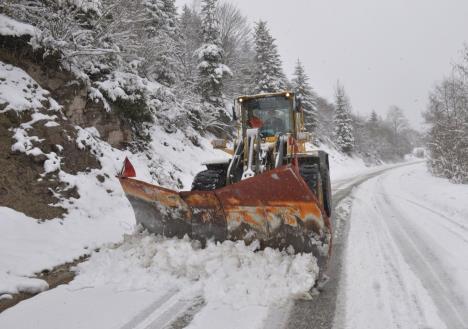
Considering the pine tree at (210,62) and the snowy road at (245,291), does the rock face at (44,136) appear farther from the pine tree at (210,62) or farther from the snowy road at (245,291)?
the pine tree at (210,62)

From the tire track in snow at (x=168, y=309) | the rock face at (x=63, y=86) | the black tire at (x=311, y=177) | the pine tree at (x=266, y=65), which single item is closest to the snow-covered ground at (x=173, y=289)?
the tire track in snow at (x=168, y=309)

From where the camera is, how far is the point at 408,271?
4.14 m

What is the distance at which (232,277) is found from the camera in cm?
372

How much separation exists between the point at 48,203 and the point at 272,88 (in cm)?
1971

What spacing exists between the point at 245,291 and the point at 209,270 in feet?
1.71

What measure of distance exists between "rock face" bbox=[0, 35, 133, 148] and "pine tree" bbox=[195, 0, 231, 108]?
31.5 ft

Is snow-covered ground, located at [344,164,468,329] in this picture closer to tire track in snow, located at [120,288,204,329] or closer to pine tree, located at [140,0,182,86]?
tire track in snow, located at [120,288,204,329]

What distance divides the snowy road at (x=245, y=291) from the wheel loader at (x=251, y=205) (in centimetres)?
26

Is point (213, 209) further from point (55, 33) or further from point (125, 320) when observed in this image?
point (55, 33)

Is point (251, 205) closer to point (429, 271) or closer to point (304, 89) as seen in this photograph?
point (429, 271)

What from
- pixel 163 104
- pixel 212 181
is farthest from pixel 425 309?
pixel 163 104

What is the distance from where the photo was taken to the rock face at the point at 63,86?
6965 millimetres

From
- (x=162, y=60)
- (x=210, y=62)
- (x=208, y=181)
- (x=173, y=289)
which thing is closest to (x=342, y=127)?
(x=210, y=62)

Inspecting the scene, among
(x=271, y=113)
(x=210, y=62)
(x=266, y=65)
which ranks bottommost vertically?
(x=271, y=113)
